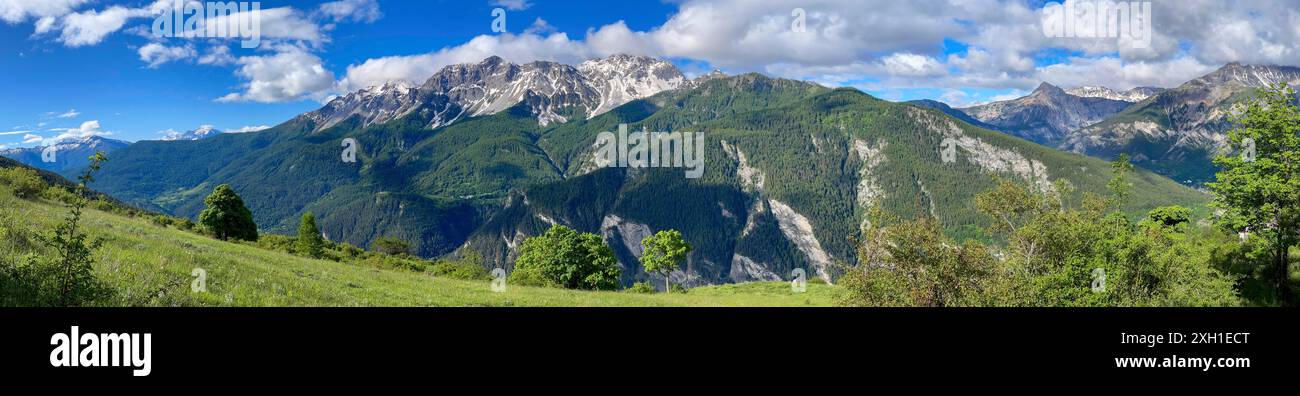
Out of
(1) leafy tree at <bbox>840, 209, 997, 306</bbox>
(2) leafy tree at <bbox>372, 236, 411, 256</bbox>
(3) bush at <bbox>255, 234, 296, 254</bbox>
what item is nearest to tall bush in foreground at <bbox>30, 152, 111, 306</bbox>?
(1) leafy tree at <bbox>840, 209, 997, 306</bbox>

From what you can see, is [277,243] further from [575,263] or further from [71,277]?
[71,277]

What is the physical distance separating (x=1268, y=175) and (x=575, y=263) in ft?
202

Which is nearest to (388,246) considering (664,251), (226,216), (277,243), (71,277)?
(226,216)

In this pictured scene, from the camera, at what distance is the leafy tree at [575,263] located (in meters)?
74.5

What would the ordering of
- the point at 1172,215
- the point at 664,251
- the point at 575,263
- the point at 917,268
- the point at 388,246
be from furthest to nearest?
the point at 388,246 < the point at 1172,215 < the point at 664,251 < the point at 575,263 < the point at 917,268

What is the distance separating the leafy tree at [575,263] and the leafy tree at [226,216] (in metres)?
31.1

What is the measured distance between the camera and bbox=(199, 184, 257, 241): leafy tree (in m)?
66.2

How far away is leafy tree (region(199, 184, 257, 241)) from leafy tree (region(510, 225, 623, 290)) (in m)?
31.1

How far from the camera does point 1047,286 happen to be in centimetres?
3178

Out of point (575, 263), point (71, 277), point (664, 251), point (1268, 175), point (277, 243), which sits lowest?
point (575, 263)

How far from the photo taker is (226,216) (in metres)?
67.7

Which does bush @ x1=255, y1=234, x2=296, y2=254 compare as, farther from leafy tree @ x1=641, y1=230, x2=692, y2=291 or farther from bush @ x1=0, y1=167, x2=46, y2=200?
leafy tree @ x1=641, y1=230, x2=692, y2=291
